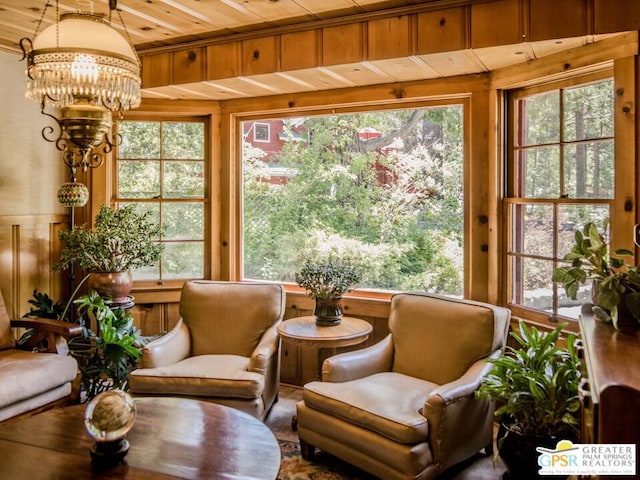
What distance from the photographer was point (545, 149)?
298 centimetres

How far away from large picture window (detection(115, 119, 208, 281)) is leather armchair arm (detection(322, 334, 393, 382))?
1768 mm

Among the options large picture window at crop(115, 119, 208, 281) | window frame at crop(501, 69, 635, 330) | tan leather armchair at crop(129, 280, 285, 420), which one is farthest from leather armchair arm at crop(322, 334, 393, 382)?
large picture window at crop(115, 119, 208, 281)

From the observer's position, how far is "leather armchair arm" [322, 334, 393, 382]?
110 inches

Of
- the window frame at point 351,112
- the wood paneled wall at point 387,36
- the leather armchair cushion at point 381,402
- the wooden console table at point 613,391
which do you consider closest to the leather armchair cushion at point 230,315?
the window frame at point 351,112

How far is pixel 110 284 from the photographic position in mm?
3471

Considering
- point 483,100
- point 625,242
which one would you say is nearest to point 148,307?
point 483,100

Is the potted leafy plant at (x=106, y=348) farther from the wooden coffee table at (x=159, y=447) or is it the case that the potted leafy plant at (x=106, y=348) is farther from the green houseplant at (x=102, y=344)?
the wooden coffee table at (x=159, y=447)

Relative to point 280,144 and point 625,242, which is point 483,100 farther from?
point 280,144

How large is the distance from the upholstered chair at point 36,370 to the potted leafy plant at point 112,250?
426mm

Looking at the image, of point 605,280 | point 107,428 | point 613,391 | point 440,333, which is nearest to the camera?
point 613,391

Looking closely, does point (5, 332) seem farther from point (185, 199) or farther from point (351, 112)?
point (351, 112)

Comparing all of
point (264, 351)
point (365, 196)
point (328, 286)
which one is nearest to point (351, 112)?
point (365, 196)

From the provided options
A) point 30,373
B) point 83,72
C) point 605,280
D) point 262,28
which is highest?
point 262,28

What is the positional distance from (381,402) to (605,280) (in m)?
1.14
